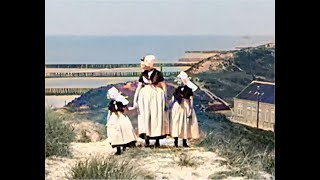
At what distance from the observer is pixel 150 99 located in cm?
129

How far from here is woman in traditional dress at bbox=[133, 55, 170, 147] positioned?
4.21ft

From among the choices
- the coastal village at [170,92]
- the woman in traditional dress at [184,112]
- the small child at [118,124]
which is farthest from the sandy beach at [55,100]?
the woman in traditional dress at [184,112]

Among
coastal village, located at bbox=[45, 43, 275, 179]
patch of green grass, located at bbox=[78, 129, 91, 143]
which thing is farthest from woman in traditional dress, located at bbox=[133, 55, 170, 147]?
→ patch of green grass, located at bbox=[78, 129, 91, 143]

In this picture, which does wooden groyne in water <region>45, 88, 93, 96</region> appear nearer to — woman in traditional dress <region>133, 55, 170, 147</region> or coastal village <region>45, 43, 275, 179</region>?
coastal village <region>45, 43, 275, 179</region>

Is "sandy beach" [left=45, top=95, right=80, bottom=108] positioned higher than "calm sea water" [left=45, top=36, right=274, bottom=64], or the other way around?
A: "calm sea water" [left=45, top=36, right=274, bottom=64]

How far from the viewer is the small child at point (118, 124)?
4.20 ft

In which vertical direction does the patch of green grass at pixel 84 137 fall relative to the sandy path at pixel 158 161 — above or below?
above

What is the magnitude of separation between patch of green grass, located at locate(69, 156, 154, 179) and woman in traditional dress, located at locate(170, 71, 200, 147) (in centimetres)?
12

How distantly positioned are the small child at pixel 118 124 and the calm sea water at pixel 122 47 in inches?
3.2

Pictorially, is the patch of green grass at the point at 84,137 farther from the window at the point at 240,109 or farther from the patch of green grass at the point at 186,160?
the window at the point at 240,109

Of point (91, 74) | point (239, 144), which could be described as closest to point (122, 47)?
point (91, 74)
